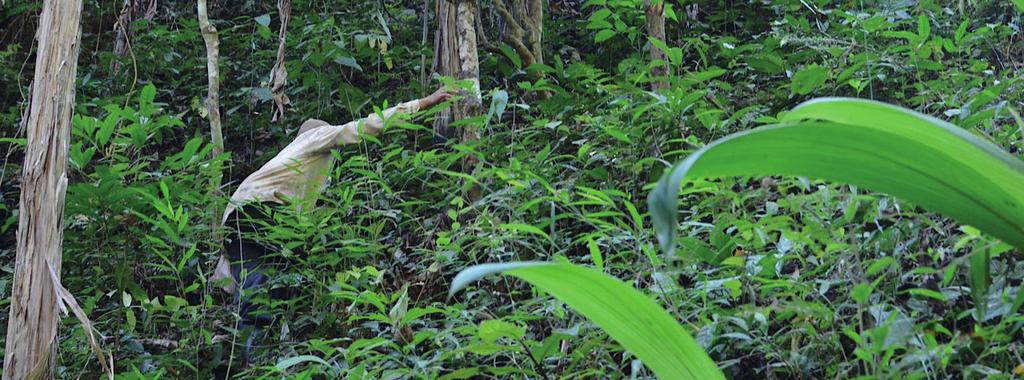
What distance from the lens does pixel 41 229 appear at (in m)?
4.03

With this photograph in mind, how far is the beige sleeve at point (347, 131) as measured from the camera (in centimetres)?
471

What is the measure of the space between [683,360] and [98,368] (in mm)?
3937

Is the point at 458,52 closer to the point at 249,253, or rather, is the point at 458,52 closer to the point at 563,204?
the point at 249,253

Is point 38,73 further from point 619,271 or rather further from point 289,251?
point 619,271

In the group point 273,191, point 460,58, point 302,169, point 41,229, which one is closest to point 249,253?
point 273,191

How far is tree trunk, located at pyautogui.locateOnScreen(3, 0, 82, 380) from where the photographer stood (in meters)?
3.97

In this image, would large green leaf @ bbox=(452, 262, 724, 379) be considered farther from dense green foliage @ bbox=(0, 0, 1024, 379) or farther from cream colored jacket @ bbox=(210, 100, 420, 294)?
cream colored jacket @ bbox=(210, 100, 420, 294)

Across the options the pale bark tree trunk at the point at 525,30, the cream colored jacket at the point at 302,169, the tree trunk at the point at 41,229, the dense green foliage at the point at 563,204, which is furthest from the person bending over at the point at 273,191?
the pale bark tree trunk at the point at 525,30

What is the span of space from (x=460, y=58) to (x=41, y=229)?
217cm

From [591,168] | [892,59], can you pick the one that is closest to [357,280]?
[591,168]

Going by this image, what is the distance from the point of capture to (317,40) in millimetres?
6430

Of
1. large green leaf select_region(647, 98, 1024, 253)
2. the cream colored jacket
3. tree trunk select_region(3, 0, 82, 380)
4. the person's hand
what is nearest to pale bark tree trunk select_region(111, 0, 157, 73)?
the cream colored jacket

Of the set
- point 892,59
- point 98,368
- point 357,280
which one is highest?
point 892,59

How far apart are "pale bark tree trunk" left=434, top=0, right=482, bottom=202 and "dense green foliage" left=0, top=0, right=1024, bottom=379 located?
116mm
